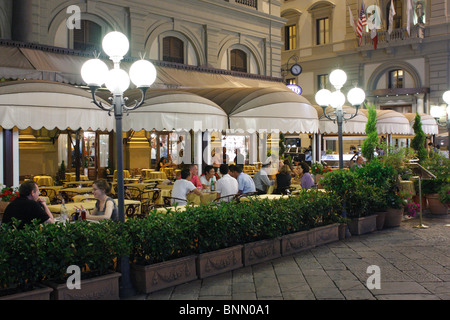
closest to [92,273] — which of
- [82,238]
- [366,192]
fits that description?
[82,238]

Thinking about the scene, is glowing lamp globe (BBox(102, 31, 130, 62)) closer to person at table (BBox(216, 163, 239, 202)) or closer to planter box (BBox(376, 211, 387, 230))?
person at table (BBox(216, 163, 239, 202))

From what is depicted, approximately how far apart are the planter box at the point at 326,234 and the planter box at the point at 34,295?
516cm

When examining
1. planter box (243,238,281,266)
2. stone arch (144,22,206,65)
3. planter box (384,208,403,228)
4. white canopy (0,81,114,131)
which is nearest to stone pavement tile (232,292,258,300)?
planter box (243,238,281,266)

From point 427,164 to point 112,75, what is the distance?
396 inches

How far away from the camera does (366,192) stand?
34.6 ft

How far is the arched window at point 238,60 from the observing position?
21922mm

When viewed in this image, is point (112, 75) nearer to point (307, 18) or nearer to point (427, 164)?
point (427, 164)

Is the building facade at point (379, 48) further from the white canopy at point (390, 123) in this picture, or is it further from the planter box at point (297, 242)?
the planter box at point (297, 242)

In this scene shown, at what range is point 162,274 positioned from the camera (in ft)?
21.2

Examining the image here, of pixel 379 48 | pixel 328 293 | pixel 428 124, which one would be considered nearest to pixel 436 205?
pixel 328 293

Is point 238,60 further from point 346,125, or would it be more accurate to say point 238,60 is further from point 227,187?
point 227,187

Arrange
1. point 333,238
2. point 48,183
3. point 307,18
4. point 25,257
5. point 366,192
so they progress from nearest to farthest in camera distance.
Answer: point 25,257 < point 333,238 < point 366,192 < point 48,183 < point 307,18

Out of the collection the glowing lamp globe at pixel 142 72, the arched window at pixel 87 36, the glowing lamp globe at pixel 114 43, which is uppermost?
the arched window at pixel 87 36

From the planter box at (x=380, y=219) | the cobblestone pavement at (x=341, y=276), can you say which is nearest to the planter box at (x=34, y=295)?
the cobblestone pavement at (x=341, y=276)
